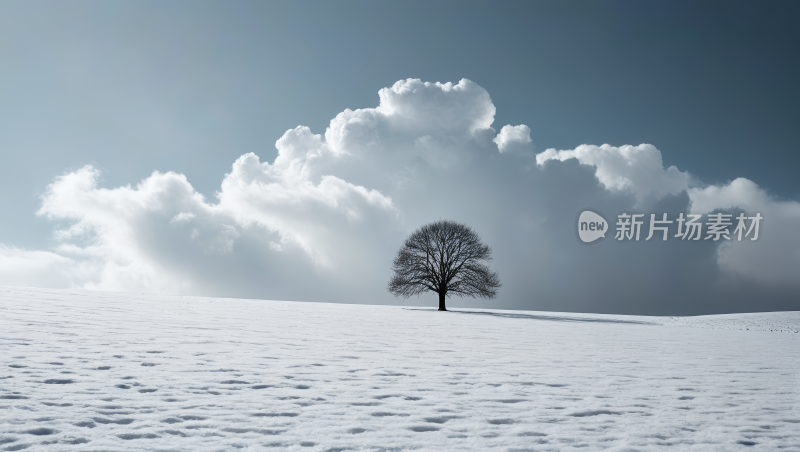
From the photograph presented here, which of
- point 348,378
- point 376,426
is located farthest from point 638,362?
point 376,426

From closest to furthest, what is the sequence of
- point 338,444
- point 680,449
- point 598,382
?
point 338,444 < point 680,449 < point 598,382

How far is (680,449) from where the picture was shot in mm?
4590

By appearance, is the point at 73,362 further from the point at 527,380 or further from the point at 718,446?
the point at 718,446

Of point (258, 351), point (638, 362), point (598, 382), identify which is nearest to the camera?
point (598, 382)

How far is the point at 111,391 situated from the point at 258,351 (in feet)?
12.8

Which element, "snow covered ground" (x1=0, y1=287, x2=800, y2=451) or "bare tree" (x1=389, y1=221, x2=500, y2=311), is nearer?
"snow covered ground" (x1=0, y1=287, x2=800, y2=451)

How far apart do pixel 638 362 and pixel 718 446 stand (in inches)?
246

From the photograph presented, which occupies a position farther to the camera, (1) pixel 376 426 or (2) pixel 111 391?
(2) pixel 111 391

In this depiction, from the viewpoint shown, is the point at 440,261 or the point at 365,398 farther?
the point at 440,261

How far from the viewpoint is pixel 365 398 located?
5.99 m

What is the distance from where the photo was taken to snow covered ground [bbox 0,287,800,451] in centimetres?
449

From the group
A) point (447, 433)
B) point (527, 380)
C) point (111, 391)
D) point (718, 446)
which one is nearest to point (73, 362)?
point (111, 391)

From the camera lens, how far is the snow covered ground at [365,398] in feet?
14.7

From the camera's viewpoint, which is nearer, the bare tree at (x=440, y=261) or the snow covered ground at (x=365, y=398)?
the snow covered ground at (x=365, y=398)
